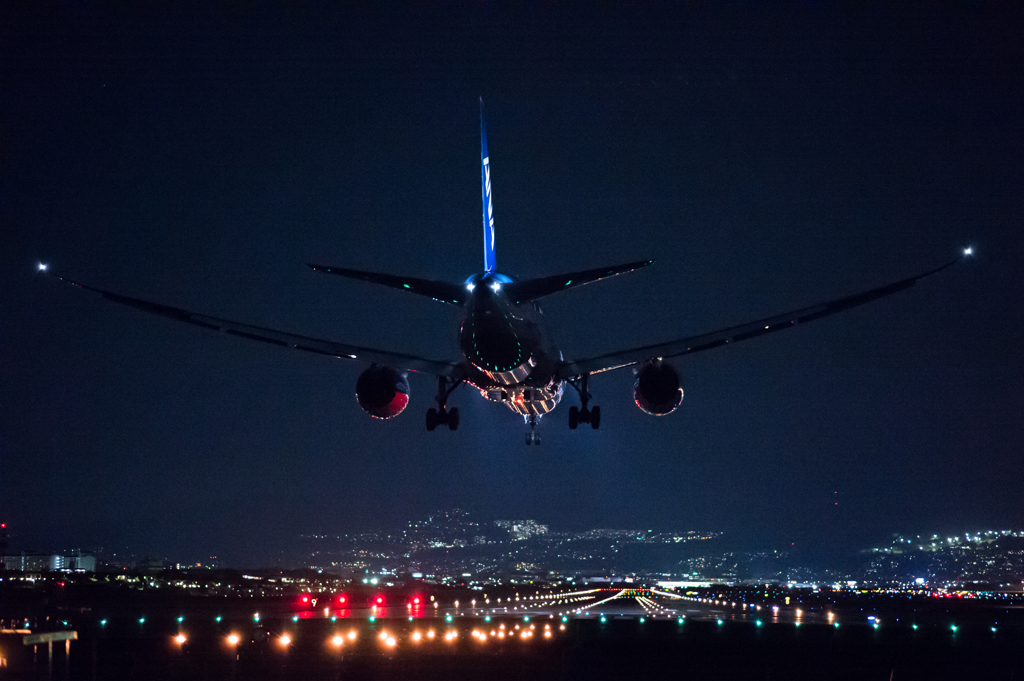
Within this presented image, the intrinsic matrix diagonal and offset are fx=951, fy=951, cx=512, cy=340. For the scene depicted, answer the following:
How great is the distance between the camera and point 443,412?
123 ft

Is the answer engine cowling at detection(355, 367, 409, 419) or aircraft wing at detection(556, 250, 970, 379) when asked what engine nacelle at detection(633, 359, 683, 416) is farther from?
Answer: engine cowling at detection(355, 367, 409, 419)

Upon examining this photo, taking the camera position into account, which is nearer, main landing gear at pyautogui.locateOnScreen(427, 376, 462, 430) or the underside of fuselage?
the underside of fuselage

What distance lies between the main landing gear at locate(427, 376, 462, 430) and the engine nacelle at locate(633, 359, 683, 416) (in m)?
7.17

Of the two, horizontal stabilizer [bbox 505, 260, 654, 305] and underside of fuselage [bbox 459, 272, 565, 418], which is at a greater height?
horizontal stabilizer [bbox 505, 260, 654, 305]

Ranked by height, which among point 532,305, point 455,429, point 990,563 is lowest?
point 990,563

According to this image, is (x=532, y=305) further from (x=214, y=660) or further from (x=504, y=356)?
(x=214, y=660)

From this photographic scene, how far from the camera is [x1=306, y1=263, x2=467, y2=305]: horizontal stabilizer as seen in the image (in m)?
28.7

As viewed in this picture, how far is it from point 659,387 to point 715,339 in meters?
3.11

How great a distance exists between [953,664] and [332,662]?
78.4 feet

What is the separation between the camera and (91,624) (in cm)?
4034

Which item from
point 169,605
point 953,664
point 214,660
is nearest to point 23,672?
point 214,660

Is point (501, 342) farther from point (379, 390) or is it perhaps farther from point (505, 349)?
point (379, 390)

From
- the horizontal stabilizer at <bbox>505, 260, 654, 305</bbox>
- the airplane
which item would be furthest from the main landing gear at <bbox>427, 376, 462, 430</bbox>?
the horizontal stabilizer at <bbox>505, 260, 654, 305</bbox>

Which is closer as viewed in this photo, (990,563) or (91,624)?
(91,624)
